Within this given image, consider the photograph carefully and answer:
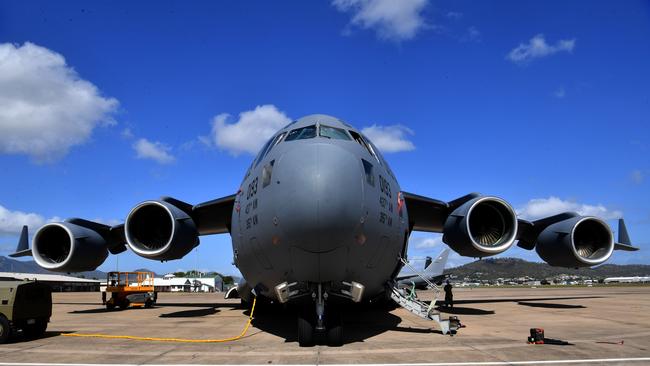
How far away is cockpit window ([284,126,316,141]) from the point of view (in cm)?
866

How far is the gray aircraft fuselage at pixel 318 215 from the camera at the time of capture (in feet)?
23.2

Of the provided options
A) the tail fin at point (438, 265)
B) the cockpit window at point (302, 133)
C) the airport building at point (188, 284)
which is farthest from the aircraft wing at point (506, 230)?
the airport building at point (188, 284)

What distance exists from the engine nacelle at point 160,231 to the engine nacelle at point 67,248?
247 cm

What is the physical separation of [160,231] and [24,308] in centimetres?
483

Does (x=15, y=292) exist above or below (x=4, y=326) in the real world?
above

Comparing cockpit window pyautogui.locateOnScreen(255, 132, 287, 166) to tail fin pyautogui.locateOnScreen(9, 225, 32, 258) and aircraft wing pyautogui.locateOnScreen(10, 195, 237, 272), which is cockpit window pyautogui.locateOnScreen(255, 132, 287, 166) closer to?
aircraft wing pyautogui.locateOnScreen(10, 195, 237, 272)

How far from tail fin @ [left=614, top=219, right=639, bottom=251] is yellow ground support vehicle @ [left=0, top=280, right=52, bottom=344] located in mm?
17021

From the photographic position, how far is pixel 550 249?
588 inches

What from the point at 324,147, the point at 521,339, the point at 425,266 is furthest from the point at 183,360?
the point at 425,266

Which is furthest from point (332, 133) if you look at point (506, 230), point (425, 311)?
point (506, 230)

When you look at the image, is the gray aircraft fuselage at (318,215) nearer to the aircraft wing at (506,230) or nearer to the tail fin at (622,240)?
the aircraft wing at (506,230)

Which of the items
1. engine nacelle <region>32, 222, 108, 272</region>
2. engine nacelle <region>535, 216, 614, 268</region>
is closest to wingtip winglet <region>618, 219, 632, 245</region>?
engine nacelle <region>535, 216, 614, 268</region>

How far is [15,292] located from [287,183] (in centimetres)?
673

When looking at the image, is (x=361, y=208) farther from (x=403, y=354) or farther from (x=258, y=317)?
(x=258, y=317)
